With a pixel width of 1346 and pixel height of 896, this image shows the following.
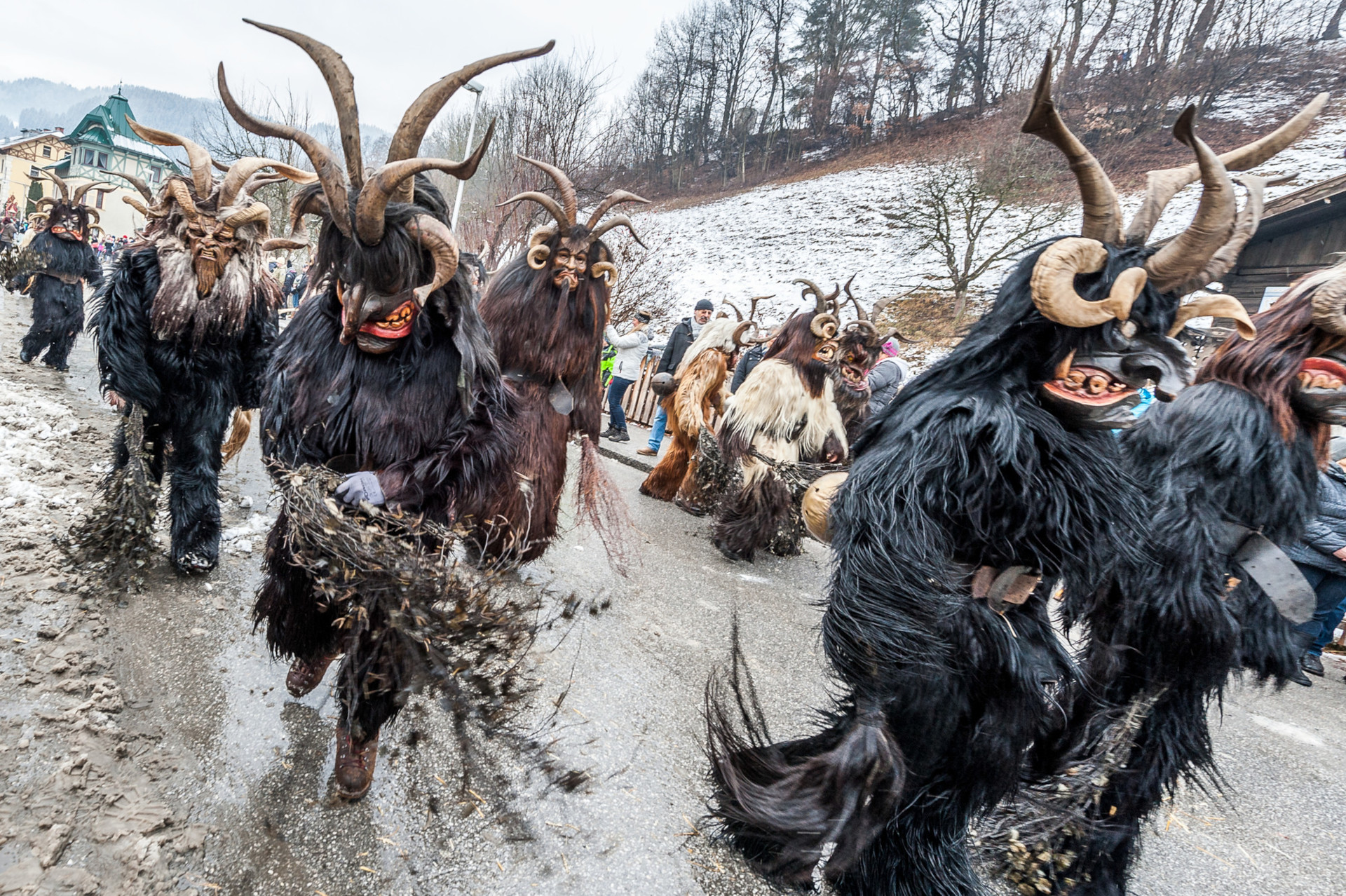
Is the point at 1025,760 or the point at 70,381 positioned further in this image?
the point at 70,381

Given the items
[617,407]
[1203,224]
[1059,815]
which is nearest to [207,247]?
[1203,224]

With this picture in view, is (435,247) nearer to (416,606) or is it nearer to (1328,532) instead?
(416,606)

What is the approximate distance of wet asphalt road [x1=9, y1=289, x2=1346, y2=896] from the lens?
216cm

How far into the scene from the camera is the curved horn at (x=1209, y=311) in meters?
1.83

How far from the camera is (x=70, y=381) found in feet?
25.0

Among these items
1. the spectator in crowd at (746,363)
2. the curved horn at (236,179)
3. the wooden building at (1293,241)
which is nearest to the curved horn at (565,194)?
the curved horn at (236,179)

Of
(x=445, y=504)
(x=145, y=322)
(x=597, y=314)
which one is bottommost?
(x=445, y=504)

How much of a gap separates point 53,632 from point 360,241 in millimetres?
2368

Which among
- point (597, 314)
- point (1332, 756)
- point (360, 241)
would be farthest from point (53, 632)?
point (1332, 756)

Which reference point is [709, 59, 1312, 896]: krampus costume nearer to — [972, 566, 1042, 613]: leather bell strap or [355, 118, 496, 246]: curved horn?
[972, 566, 1042, 613]: leather bell strap

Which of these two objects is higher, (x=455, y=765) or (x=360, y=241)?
(x=360, y=241)

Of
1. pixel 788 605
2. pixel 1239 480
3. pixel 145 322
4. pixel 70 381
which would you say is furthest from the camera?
pixel 70 381

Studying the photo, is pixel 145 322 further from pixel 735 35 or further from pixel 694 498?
pixel 735 35

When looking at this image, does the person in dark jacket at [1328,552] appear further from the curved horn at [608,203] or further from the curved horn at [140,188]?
the curved horn at [140,188]
